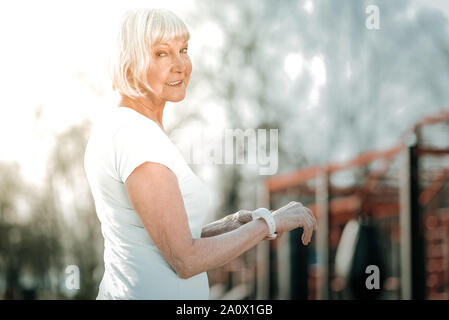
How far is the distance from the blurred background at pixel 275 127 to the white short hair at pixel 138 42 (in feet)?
15.2

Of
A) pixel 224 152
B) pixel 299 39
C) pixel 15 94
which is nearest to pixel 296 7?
pixel 299 39

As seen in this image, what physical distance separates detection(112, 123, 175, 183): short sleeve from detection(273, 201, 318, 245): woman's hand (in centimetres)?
31

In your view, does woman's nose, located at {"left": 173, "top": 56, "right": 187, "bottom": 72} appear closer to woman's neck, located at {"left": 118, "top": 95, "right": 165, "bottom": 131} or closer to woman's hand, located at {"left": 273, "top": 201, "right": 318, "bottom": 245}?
woman's neck, located at {"left": 118, "top": 95, "right": 165, "bottom": 131}

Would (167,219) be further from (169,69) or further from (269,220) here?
(169,69)

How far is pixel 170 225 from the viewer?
4.22 ft

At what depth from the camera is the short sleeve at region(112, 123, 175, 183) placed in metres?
1.30

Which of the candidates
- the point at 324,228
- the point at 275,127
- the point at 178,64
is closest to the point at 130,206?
the point at 178,64

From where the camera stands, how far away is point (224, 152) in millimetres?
8961

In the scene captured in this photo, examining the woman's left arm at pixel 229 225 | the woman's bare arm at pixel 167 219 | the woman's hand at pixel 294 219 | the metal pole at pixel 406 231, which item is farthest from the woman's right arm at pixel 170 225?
the metal pole at pixel 406 231

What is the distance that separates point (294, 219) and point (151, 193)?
40 cm

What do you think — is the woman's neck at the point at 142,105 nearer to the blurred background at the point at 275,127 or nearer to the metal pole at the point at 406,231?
the metal pole at the point at 406,231

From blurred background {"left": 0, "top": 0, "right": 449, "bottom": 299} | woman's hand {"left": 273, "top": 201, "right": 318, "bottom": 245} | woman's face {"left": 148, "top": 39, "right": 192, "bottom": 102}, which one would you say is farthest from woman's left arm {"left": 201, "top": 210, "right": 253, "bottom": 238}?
blurred background {"left": 0, "top": 0, "right": 449, "bottom": 299}

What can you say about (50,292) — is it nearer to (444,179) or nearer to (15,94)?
(15,94)

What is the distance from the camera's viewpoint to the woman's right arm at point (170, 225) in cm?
128
